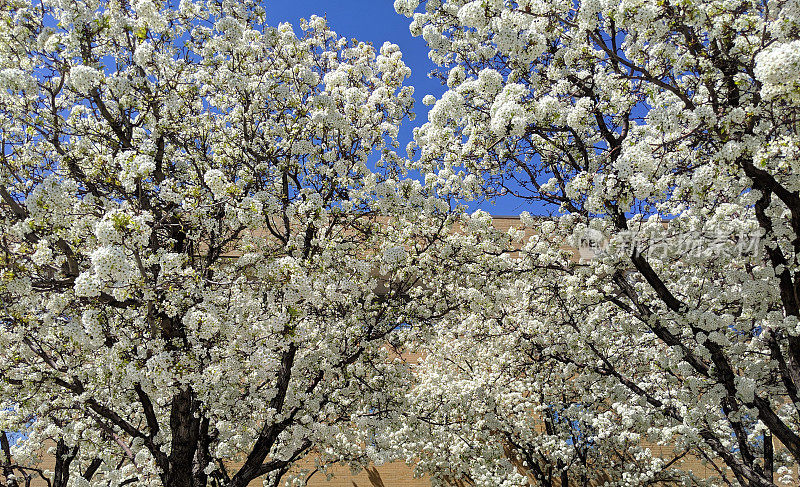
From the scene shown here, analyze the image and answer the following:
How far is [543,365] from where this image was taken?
1238 cm

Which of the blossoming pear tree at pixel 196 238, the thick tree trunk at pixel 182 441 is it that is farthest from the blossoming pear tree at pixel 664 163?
the thick tree trunk at pixel 182 441

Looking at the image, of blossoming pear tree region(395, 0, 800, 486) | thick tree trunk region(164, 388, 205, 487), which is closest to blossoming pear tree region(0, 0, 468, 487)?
thick tree trunk region(164, 388, 205, 487)

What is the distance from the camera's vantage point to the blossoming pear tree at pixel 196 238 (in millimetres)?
6160

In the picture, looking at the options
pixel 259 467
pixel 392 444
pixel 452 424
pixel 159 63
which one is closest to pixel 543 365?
pixel 452 424

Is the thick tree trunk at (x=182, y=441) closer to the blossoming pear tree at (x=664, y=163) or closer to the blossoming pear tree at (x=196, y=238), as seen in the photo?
the blossoming pear tree at (x=196, y=238)

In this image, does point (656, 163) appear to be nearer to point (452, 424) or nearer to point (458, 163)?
point (458, 163)

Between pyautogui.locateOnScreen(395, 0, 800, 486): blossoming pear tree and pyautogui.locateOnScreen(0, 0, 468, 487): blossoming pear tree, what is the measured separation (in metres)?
1.83

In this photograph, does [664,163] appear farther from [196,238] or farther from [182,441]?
[182,441]

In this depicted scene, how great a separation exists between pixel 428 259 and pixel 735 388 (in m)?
4.99

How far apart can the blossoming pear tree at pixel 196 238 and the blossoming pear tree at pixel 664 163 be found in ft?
6.01

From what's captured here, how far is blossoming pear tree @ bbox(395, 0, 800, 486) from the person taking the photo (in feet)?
19.0

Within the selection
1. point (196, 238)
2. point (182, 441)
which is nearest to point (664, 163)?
point (196, 238)

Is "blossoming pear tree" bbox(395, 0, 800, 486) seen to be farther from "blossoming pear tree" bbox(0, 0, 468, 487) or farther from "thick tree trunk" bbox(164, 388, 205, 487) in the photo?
"thick tree trunk" bbox(164, 388, 205, 487)

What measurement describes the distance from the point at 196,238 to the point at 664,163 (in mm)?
6863
